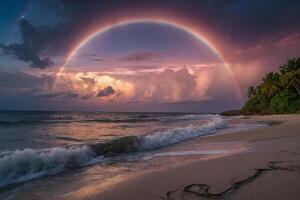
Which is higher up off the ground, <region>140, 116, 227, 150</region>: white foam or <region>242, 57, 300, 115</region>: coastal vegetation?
<region>242, 57, 300, 115</region>: coastal vegetation

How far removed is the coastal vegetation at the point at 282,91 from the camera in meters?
52.2

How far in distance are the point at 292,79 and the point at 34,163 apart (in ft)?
178

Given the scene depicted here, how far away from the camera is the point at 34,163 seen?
7.11 meters

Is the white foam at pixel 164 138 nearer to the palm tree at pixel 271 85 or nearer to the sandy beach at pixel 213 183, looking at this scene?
the sandy beach at pixel 213 183

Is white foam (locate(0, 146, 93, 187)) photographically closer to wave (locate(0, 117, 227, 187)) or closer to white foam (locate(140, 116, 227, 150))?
wave (locate(0, 117, 227, 187))

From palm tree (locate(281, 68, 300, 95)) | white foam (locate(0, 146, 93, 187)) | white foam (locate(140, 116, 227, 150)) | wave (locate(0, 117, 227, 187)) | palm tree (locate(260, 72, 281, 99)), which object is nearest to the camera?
white foam (locate(0, 146, 93, 187))

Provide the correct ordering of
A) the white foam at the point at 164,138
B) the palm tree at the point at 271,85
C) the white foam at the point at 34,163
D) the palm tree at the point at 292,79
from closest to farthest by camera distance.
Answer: the white foam at the point at 34,163, the white foam at the point at 164,138, the palm tree at the point at 292,79, the palm tree at the point at 271,85

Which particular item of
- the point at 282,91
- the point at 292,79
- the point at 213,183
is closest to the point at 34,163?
the point at 213,183

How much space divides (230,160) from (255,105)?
223 ft

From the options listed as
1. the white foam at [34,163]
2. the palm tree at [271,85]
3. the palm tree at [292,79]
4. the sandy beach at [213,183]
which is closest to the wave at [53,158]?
the white foam at [34,163]

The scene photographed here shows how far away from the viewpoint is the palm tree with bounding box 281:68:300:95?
51.2 meters

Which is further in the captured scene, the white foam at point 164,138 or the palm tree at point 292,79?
the palm tree at point 292,79

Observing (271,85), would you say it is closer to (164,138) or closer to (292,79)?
(292,79)

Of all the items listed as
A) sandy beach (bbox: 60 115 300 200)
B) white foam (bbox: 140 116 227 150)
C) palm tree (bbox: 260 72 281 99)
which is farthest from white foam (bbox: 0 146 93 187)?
palm tree (bbox: 260 72 281 99)
